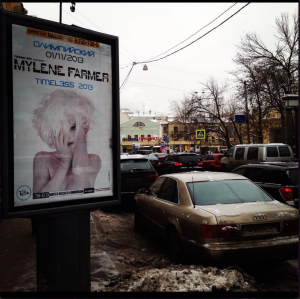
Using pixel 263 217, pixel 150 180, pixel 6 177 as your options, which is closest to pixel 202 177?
pixel 263 217

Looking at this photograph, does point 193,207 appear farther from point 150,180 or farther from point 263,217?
point 150,180

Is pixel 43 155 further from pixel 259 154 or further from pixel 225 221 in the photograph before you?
pixel 259 154

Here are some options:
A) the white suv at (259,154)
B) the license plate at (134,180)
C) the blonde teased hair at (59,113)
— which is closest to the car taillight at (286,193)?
the license plate at (134,180)

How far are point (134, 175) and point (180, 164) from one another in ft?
36.6

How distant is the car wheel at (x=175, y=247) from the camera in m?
5.24

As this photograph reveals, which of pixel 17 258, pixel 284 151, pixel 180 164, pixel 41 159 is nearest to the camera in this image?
pixel 41 159

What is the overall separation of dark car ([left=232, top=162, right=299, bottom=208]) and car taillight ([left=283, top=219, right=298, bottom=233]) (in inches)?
110

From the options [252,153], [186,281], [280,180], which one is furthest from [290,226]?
[252,153]

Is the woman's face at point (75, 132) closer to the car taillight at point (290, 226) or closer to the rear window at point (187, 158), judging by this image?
the car taillight at point (290, 226)

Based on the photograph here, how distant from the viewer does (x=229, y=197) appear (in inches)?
215

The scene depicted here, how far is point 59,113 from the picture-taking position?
3439mm

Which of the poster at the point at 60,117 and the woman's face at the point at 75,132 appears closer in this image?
the poster at the point at 60,117

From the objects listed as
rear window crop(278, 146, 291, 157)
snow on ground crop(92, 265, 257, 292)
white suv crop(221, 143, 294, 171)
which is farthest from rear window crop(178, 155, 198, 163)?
snow on ground crop(92, 265, 257, 292)

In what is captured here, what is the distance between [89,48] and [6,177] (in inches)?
61.3
